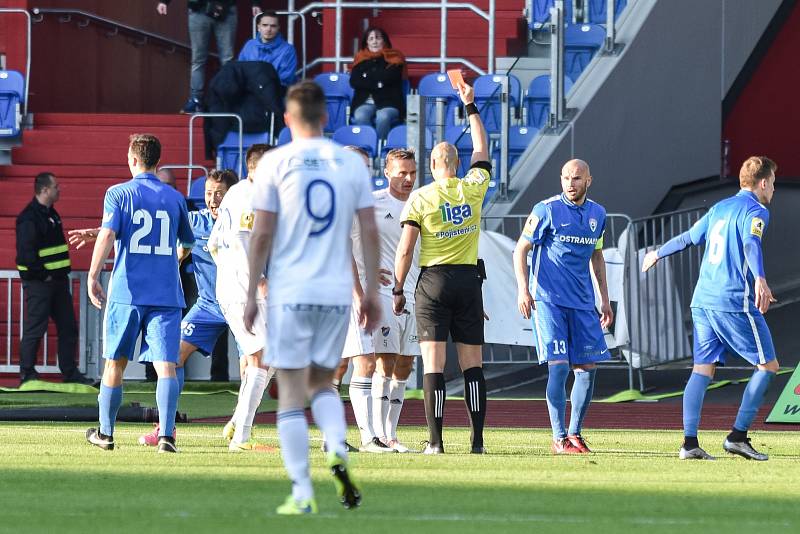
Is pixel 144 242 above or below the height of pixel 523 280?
above

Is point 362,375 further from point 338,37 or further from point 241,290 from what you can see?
point 338,37

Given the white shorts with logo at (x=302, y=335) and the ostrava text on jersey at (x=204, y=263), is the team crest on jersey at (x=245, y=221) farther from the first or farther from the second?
the white shorts with logo at (x=302, y=335)

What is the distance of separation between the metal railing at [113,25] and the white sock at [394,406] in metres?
12.5

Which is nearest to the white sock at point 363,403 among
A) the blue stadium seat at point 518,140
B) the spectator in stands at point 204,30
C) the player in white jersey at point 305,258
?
the player in white jersey at point 305,258

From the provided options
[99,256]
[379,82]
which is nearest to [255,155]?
[99,256]

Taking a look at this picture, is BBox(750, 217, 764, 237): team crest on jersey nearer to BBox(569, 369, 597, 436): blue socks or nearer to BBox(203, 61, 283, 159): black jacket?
BBox(569, 369, 597, 436): blue socks

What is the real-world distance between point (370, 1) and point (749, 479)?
52.7ft

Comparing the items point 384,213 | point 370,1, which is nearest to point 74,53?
point 370,1

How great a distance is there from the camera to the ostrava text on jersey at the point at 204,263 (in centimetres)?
1154

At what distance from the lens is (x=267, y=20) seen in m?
20.1

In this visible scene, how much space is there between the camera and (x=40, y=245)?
56.6 ft

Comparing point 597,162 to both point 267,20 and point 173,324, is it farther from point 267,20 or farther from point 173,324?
point 173,324

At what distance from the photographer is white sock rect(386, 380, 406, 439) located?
10352mm

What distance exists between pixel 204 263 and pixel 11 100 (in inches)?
378
